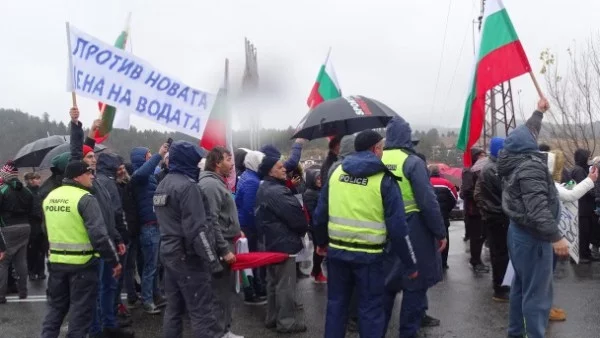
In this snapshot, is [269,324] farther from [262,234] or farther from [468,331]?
[468,331]

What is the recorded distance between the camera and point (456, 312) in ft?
20.4

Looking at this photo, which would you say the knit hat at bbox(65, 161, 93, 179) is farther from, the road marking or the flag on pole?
the road marking

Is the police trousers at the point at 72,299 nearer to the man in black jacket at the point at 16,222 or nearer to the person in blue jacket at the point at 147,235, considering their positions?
the person in blue jacket at the point at 147,235

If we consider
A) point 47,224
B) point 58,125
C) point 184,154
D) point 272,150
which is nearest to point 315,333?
point 272,150

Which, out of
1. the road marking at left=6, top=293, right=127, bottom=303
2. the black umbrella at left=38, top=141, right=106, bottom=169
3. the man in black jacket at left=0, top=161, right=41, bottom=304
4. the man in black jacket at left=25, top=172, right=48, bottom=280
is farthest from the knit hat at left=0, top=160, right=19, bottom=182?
the road marking at left=6, top=293, right=127, bottom=303

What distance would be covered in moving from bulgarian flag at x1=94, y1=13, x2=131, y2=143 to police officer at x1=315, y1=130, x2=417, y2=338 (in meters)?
2.90

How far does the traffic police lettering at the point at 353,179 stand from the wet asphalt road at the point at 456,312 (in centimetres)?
192

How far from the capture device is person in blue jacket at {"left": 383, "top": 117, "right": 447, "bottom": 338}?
15.8 feet

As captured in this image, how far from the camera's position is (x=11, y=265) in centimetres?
823

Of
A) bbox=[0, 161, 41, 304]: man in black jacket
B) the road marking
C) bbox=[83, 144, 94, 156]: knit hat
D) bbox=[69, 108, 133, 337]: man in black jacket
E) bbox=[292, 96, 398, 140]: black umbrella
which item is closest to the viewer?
bbox=[69, 108, 133, 337]: man in black jacket

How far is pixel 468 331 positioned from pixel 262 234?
7.45ft

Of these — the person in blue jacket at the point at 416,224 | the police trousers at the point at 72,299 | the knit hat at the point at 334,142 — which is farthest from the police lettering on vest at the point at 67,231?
the knit hat at the point at 334,142

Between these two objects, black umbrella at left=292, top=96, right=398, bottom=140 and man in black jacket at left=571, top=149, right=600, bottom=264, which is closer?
black umbrella at left=292, top=96, right=398, bottom=140

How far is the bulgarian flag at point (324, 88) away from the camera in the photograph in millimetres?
8594
